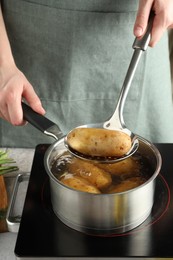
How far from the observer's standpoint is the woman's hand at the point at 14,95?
2.64ft

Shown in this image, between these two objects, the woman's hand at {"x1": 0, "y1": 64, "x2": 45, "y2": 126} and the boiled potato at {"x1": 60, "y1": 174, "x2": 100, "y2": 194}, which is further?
the woman's hand at {"x1": 0, "y1": 64, "x2": 45, "y2": 126}

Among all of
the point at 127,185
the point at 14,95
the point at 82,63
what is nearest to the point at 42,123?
the point at 14,95

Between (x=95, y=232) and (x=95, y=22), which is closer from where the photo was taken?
(x=95, y=232)

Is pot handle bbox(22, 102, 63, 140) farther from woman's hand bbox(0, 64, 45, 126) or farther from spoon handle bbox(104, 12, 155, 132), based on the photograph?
spoon handle bbox(104, 12, 155, 132)

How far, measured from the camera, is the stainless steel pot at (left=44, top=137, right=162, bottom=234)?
2.06ft

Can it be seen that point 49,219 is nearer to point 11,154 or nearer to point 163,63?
point 11,154

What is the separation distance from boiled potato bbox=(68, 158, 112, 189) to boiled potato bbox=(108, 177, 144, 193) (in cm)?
2

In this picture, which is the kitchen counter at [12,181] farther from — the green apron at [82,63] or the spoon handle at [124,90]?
the spoon handle at [124,90]

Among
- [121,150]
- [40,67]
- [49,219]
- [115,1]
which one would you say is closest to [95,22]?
[115,1]

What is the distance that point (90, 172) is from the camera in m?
0.74

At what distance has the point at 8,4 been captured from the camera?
101cm

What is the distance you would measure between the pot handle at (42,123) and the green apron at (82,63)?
0.94ft

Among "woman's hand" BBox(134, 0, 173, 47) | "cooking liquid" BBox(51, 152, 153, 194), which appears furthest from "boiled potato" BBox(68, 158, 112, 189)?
"woman's hand" BBox(134, 0, 173, 47)

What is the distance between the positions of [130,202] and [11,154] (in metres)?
0.53
